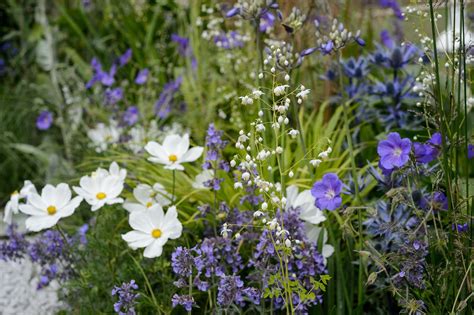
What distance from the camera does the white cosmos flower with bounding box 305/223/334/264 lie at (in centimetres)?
→ 217

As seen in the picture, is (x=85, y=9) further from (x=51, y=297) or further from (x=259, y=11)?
(x=259, y=11)

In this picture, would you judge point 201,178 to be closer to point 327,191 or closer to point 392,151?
point 327,191

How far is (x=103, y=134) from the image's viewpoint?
3.54 metres

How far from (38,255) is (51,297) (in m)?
0.46

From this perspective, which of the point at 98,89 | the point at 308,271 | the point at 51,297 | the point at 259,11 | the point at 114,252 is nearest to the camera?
the point at 308,271

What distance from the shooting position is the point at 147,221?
2086 mm

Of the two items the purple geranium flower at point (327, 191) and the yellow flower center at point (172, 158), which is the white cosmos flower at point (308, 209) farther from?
the yellow flower center at point (172, 158)

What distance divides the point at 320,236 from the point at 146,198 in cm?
66

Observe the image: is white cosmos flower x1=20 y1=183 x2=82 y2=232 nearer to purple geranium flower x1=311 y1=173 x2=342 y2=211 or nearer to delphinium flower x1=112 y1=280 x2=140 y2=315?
delphinium flower x1=112 y1=280 x2=140 y2=315

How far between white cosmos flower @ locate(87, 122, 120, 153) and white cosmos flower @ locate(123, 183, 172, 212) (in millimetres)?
928

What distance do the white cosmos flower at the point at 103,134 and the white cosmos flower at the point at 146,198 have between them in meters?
0.93

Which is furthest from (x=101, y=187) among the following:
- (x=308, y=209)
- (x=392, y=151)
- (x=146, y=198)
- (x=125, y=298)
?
(x=392, y=151)

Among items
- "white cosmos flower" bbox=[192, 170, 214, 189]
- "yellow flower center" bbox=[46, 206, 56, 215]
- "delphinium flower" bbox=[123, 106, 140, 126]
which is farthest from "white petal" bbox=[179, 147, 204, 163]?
"delphinium flower" bbox=[123, 106, 140, 126]

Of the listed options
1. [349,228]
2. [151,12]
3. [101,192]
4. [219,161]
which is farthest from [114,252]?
[151,12]
